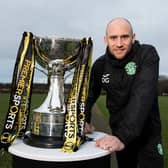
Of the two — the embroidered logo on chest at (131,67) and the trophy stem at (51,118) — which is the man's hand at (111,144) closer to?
the trophy stem at (51,118)

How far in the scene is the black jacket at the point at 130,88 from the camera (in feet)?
9.06

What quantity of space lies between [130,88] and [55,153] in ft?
2.62

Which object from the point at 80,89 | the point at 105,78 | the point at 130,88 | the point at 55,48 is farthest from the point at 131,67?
the point at 55,48

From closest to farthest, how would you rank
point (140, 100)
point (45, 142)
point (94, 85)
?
point (45, 142), point (140, 100), point (94, 85)

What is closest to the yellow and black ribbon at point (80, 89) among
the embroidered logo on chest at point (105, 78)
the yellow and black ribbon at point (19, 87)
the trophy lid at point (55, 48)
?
the trophy lid at point (55, 48)

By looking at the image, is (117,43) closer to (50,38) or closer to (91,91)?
(50,38)

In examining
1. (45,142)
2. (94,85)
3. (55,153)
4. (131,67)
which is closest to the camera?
(55,153)

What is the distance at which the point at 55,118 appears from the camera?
274 centimetres

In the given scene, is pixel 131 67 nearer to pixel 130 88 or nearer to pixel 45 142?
pixel 130 88

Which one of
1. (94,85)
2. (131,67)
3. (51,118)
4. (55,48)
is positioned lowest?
(51,118)

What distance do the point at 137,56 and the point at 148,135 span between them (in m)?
0.64

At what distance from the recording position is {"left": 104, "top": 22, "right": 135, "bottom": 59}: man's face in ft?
9.29

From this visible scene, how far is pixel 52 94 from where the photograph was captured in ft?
9.41

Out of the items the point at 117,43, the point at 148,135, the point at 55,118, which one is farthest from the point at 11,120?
the point at 148,135
